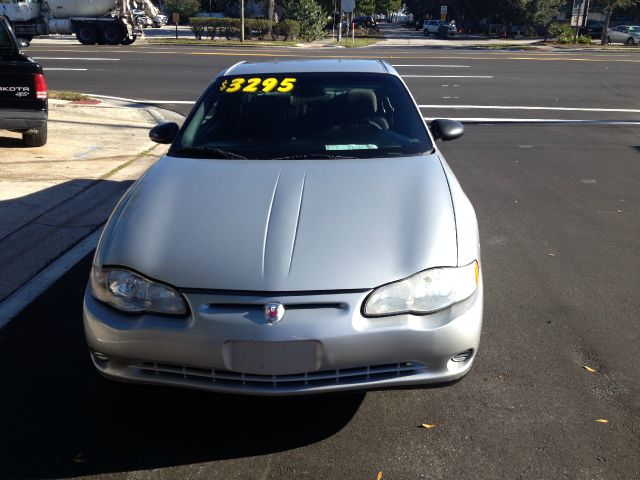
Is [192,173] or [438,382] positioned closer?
[438,382]

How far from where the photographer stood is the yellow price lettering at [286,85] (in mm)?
5051

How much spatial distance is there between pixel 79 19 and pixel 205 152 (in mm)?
37581

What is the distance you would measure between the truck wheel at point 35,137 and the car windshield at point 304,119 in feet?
19.3

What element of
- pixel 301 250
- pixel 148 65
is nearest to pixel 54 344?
pixel 301 250

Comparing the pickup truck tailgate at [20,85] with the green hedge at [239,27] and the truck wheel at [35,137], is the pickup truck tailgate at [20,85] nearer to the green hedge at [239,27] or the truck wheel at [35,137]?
the truck wheel at [35,137]

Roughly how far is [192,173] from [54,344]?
4.58 feet

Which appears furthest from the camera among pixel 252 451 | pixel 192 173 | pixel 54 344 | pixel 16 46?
pixel 16 46

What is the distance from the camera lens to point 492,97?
57.3ft

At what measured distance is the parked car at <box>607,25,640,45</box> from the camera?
49.4m

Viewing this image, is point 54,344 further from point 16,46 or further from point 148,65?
point 148,65

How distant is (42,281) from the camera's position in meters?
5.46

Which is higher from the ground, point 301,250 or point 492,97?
point 301,250

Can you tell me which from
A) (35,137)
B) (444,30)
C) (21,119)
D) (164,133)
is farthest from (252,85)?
(444,30)

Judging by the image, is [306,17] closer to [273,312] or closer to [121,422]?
[121,422]
